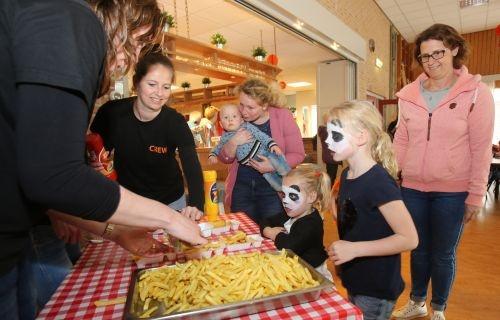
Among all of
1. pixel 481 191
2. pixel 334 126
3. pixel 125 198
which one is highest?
pixel 334 126

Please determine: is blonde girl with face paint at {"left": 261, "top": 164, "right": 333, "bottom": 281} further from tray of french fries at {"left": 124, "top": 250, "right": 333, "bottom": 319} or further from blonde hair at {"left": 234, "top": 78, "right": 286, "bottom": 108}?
blonde hair at {"left": 234, "top": 78, "right": 286, "bottom": 108}

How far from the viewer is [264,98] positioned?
2352 mm

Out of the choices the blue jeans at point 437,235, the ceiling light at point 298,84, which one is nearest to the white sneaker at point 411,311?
the blue jeans at point 437,235

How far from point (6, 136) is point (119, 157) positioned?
Result: 1241 mm

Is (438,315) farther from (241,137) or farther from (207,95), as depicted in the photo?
(207,95)

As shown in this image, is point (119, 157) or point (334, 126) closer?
point (334, 126)

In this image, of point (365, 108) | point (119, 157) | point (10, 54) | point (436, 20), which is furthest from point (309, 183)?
point (436, 20)

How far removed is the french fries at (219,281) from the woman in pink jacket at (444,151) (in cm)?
134

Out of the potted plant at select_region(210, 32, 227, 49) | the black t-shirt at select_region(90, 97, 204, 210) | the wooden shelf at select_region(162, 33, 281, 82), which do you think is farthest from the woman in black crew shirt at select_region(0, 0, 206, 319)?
the potted plant at select_region(210, 32, 227, 49)

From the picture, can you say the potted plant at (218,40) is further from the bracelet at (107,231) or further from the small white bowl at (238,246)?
the bracelet at (107,231)

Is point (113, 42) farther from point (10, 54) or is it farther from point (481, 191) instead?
Result: point (481, 191)

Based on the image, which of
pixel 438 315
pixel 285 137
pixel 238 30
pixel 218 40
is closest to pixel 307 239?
pixel 285 137

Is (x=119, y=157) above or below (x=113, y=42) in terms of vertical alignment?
below

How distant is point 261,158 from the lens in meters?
2.26
